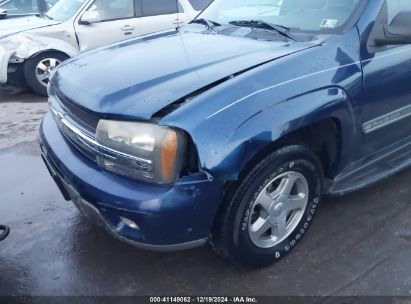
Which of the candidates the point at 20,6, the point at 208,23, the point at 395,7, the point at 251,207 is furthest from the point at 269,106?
the point at 20,6

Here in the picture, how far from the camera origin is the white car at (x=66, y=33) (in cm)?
636

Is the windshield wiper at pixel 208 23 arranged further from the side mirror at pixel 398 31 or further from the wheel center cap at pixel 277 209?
the wheel center cap at pixel 277 209

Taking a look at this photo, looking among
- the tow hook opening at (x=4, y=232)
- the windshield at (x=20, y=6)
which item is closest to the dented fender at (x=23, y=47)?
the windshield at (x=20, y=6)

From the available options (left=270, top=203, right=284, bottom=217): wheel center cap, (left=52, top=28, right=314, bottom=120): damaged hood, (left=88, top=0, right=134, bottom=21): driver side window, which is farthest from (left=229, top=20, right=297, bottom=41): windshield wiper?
(left=88, top=0, right=134, bottom=21): driver side window

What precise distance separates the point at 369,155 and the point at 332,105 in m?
0.68

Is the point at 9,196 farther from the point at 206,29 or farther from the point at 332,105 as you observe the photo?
the point at 332,105

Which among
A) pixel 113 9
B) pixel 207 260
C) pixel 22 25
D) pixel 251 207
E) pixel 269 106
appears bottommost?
pixel 207 260

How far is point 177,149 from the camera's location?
2029 millimetres

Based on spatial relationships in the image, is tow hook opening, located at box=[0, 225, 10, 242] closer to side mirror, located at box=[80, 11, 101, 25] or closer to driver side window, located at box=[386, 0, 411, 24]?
driver side window, located at box=[386, 0, 411, 24]

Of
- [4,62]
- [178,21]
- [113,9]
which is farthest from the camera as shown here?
[178,21]

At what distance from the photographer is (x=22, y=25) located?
6746 mm

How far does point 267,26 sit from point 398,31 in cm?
85

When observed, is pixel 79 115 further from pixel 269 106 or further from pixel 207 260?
pixel 207 260

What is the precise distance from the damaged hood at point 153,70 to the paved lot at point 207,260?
105cm
